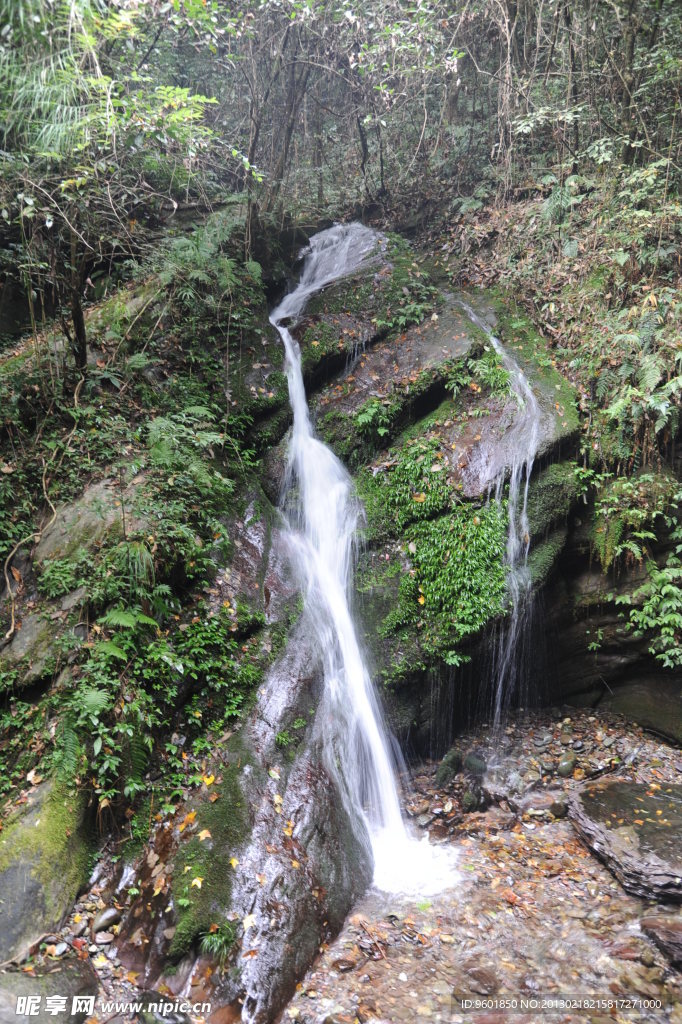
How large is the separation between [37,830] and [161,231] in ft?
27.7

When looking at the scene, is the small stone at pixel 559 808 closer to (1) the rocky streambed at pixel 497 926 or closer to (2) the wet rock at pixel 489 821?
(1) the rocky streambed at pixel 497 926

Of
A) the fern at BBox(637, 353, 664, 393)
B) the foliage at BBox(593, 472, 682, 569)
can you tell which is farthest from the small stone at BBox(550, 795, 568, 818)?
the fern at BBox(637, 353, 664, 393)

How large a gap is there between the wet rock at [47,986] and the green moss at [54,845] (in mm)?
290

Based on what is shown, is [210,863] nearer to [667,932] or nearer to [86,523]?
[86,523]

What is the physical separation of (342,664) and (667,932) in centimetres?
341

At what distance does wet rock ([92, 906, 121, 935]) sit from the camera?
3.84m

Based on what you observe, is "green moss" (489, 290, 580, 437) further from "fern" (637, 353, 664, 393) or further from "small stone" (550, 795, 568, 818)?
"small stone" (550, 795, 568, 818)

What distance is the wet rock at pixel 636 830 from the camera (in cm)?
478

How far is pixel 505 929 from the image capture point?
4.48m

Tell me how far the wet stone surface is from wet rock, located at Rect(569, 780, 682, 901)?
114 millimetres

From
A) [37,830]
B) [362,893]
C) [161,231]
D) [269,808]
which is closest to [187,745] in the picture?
[269,808]

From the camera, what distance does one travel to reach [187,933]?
3.83 metres

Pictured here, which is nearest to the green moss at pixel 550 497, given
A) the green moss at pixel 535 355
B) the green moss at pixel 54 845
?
the green moss at pixel 535 355

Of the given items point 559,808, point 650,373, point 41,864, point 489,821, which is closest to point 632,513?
point 650,373
